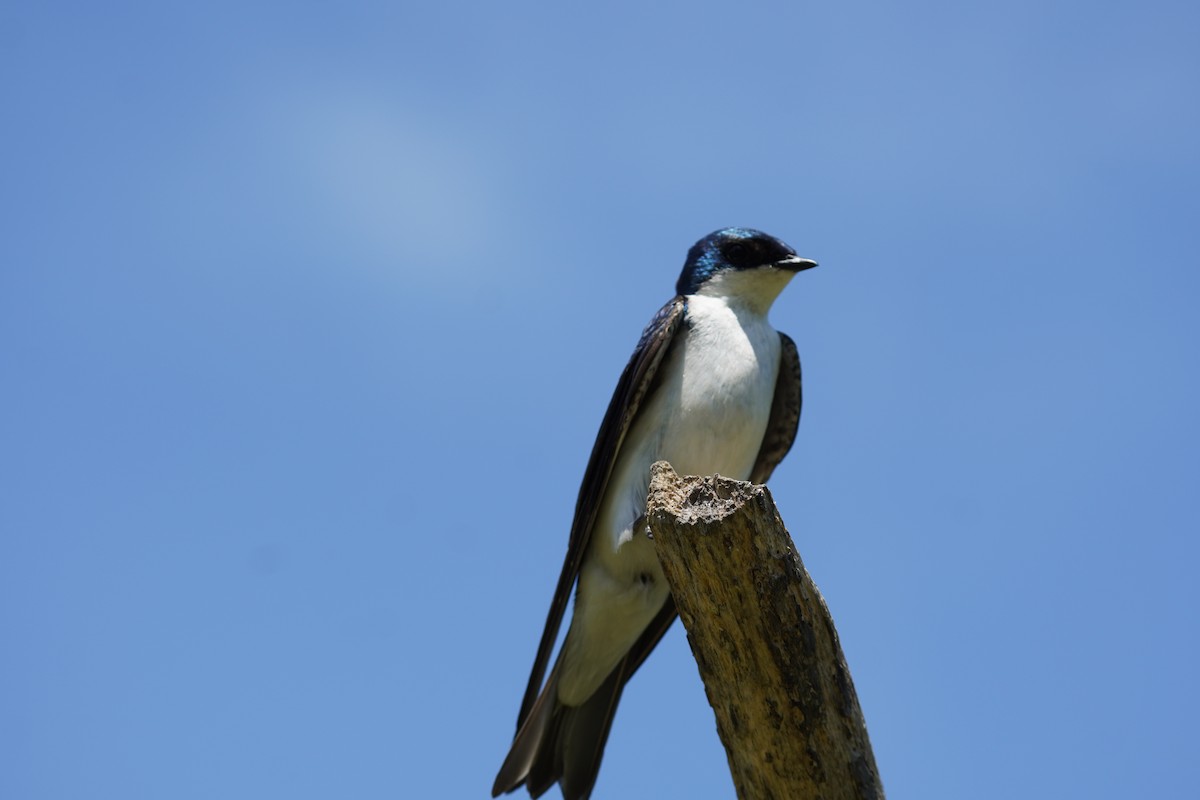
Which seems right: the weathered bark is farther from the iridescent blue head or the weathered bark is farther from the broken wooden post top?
the iridescent blue head

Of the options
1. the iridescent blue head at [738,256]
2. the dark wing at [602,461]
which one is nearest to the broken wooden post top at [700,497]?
the dark wing at [602,461]

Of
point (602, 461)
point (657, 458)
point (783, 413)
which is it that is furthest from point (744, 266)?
point (602, 461)

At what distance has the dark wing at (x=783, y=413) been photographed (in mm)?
7172

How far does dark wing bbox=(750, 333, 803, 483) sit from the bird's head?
325 mm

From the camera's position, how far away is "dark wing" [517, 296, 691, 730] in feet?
20.9

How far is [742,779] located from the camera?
4.25 metres

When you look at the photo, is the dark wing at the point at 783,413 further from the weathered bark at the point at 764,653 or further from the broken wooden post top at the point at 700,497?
the weathered bark at the point at 764,653

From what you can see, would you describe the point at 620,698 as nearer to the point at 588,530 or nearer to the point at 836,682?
the point at 588,530

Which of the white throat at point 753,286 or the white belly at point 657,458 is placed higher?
the white throat at point 753,286

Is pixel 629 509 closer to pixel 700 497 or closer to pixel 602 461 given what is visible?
pixel 602 461

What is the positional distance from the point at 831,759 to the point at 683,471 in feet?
8.39

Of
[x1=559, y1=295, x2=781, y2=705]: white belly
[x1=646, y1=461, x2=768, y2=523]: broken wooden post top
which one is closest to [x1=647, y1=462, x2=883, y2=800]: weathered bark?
[x1=646, y1=461, x2=768, y2=523]: broken wooden post top

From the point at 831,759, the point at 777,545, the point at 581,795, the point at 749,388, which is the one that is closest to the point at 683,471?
the point at 749,388

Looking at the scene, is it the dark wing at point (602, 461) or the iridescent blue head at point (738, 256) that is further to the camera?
the iridescent blue head at point (738, 256)
